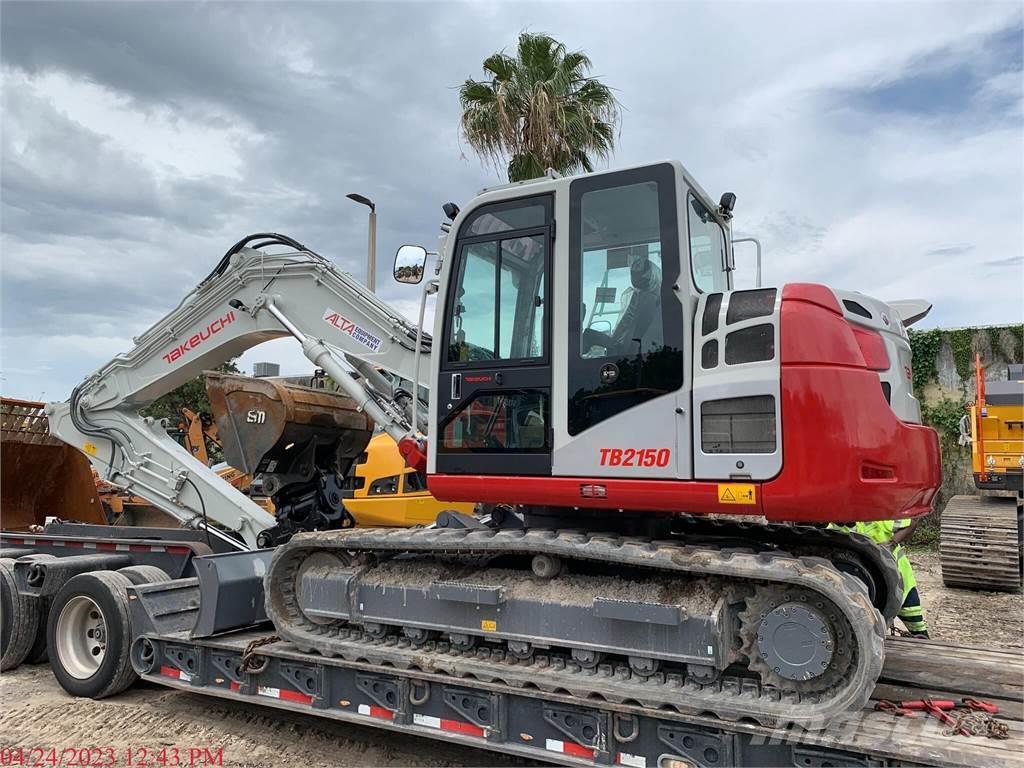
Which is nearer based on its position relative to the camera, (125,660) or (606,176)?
(606,176)

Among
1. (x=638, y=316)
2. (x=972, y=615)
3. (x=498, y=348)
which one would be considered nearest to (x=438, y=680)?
(x=498, y=348)

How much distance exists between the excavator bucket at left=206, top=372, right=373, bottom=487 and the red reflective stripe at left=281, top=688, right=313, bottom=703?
7.21 ft

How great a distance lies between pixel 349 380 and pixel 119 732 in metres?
2.98

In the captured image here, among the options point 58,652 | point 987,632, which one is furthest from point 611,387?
point 987,632

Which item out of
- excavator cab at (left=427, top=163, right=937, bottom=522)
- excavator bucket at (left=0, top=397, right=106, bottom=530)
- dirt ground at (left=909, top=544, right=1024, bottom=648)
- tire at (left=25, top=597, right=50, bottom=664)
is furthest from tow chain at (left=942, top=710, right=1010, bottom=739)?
excavator bucket at (left=0, top=397, right=106, bottom=530)

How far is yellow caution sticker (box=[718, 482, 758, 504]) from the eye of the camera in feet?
12.8

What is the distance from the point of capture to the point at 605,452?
4.29 metres

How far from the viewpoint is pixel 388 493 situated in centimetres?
905

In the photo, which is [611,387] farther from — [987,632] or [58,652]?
[987,632]

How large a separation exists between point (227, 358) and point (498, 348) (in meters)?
3.97

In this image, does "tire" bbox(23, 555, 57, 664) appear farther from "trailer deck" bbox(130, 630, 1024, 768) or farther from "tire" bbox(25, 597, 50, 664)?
"trailer deck" bbox(130, 630, 1024, 768)

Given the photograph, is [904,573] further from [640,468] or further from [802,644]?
[640,468]

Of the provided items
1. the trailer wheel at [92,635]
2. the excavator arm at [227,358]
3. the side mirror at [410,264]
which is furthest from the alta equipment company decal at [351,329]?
the trailer wheel at [92,635]

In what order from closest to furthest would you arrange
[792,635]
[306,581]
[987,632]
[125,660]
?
[792,635] → [306,581] → [125,660] → [987,632]
